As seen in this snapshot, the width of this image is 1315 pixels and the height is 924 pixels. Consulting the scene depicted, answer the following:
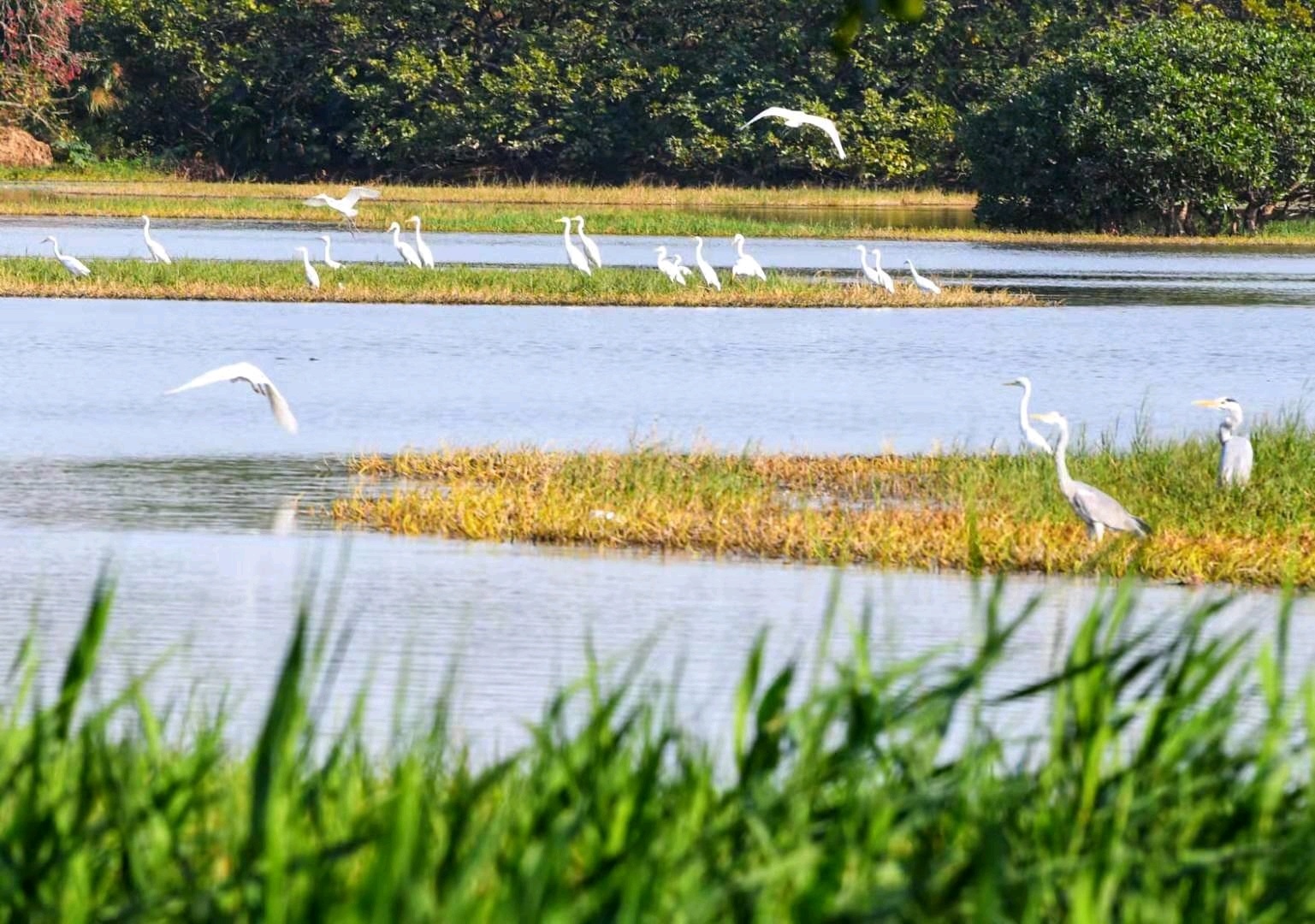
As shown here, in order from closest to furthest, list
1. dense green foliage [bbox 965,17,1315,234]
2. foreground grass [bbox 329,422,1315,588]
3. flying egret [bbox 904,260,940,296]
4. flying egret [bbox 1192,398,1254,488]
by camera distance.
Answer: foreground grass [bbox 329,422,1315,588] → flying egret [bbox 1192,398,1254,488] → flying egret [bbox 904,260,940,296] → dense green foliage [bbox 965,17,1315,234]

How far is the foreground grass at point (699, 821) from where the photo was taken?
15.1 ft

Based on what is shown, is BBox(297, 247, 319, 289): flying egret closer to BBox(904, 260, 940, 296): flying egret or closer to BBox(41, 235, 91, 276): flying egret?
BBox(41, 235, 91, 276): flying egret

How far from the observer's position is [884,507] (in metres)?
15.2

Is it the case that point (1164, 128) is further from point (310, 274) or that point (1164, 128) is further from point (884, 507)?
point (884, 507)

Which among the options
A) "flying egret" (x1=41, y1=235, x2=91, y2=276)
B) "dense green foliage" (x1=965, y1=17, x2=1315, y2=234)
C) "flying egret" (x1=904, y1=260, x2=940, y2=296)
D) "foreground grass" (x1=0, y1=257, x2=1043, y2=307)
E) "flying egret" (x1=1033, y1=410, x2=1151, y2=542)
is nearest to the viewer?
"flying egret" (x1=1033, y1=410, x2=1151, y2=542)

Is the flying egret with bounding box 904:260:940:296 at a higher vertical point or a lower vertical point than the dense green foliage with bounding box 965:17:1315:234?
lower

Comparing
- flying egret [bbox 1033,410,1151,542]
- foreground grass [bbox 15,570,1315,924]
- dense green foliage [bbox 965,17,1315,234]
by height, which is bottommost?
foreground grass [bbox 15,570,1315,924]

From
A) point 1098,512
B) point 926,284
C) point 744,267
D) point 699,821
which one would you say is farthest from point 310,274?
point 699,821

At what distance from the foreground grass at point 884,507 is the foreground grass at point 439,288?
18451 millimetres

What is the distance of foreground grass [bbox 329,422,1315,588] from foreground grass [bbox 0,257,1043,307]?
60.5 feet

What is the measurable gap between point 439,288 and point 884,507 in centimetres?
2104

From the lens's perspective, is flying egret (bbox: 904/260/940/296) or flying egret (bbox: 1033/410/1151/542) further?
flying egret (bbox: 904/260/940/296)

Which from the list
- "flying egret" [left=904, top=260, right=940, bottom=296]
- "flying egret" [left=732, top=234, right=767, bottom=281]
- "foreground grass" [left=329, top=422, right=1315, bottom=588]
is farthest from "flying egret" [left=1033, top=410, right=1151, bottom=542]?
"flying egret" [left=732, top=234, right=767, bottom=281]

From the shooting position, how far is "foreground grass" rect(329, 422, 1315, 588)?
13102mm
